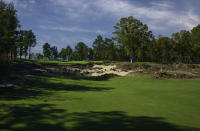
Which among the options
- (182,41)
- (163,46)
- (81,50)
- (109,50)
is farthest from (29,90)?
(81,50)

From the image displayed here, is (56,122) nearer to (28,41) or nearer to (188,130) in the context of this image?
(188,130)

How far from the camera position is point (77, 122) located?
5.23 metres

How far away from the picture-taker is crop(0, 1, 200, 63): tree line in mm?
28428

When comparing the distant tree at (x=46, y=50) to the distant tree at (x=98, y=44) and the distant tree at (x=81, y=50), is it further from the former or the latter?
the distant tree at (x=98, y=44)

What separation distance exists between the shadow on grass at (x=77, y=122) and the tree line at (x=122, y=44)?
8.92m

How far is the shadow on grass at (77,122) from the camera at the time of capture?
479 cm

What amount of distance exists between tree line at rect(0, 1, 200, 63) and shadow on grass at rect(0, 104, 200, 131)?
29.3 ft

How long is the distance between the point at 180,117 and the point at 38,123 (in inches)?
193

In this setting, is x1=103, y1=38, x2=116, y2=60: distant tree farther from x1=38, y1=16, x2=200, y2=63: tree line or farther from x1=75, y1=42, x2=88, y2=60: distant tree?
x1=75, y1=42, x2=88, y2=60: distant tree

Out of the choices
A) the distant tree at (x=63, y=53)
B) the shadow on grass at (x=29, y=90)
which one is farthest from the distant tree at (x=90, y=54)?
the shadow on grass at (x=29, y=90)

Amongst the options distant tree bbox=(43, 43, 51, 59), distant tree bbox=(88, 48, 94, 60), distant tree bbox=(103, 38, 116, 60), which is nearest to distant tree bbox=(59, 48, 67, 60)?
distant tree bbox=(43, 43, 51, 59)

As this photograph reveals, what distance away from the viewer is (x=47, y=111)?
6574 millimetres

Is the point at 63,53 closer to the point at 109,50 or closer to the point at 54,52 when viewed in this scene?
the point at 54,52

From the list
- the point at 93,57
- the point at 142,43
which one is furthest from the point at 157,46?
the point at 93,57
